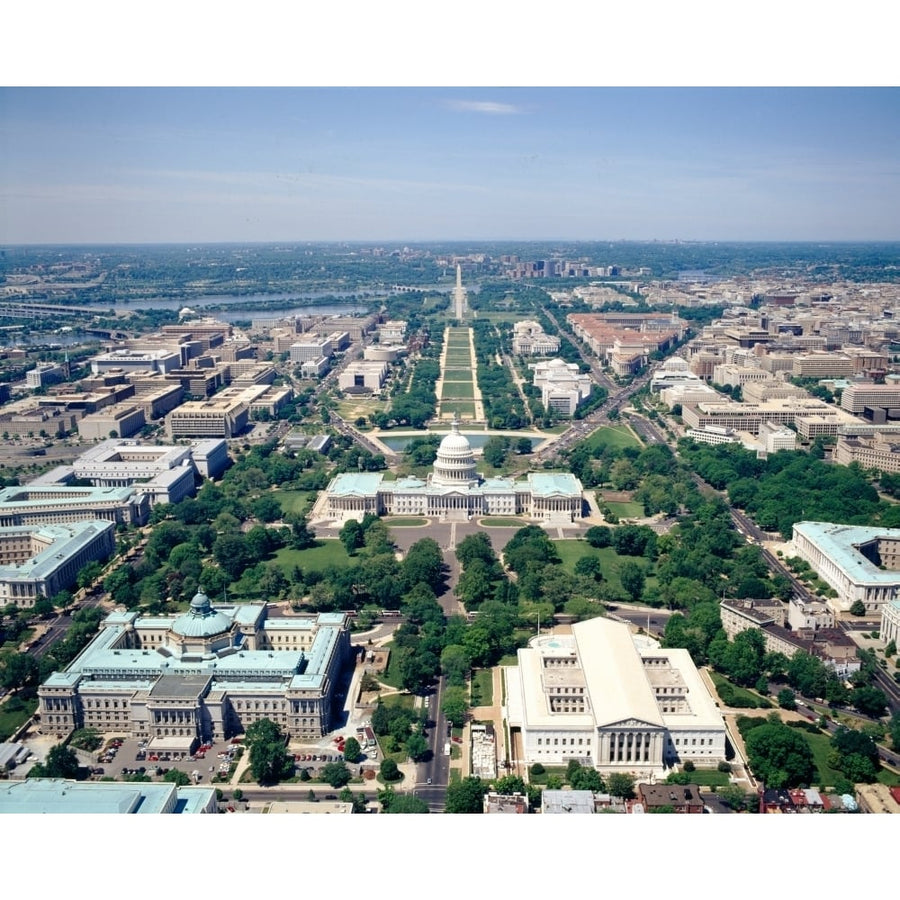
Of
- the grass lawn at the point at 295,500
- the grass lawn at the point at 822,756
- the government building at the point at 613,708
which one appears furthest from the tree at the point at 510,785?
the grass lawn at the point at 295,500

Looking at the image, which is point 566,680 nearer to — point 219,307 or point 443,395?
point 443,395

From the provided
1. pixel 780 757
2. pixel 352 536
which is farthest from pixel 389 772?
pixel 352 536

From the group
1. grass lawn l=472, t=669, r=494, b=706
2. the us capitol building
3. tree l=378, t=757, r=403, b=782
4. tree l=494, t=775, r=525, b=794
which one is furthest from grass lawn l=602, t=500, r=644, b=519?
tree l=378, t=757, r=403, b=782

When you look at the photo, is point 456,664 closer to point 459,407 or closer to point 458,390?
point 459,407

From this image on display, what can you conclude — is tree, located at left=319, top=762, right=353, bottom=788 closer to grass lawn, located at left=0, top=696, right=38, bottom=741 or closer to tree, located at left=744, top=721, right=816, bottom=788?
grass lawn, located at left=0, top=696, right=38, bottom=741

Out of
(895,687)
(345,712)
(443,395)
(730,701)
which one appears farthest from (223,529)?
(443,395)

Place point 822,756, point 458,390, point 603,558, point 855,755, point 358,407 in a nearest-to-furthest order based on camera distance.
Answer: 1. point 855,755
2. point 822,756
3. point 603,558
4. point 358,407
5. point 458,390

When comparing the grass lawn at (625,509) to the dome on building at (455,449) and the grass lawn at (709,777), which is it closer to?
the dome on building at (455,449)

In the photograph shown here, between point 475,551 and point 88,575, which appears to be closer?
point 88,575
